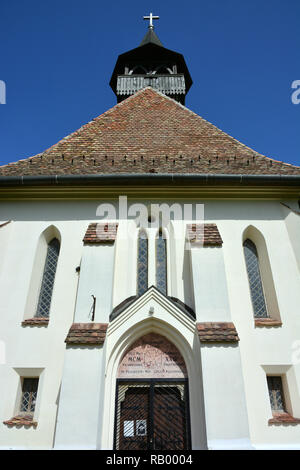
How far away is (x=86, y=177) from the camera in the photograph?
7.05 metres

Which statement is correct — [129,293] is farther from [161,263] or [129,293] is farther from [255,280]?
[255,280]

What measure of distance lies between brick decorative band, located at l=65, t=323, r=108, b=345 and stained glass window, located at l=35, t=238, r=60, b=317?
4.64 feet

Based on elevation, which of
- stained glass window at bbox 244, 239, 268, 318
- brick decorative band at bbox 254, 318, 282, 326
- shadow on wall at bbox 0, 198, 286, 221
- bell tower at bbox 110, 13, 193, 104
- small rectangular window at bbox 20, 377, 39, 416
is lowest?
small rectangular window at bbox 20, 377, 39, 416

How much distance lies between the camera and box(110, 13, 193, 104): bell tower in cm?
1441

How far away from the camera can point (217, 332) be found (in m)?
5.34

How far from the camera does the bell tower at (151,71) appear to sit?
14406 millimetres

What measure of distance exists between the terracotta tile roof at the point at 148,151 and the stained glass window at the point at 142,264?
1.71 meters

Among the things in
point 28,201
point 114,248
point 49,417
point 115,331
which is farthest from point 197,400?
point 28,201

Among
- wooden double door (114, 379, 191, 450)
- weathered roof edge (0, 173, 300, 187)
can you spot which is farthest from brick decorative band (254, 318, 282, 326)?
weathered roof edge (0, 173, 300, 187)

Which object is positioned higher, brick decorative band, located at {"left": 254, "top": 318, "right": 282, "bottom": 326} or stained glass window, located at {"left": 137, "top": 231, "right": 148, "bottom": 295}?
stained glass window, located at {"left": 137, "top": 231, "right": 148, "bottom": 295}

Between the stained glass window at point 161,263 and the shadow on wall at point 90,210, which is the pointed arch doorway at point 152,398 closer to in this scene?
the stained glass window at point 161,263

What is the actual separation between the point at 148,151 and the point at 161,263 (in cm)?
338

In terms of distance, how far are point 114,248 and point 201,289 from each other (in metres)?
2.04

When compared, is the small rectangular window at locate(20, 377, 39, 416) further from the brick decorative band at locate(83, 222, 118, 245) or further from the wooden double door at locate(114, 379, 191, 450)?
the brick decorative band at locate(83, 222, 118, 245)
